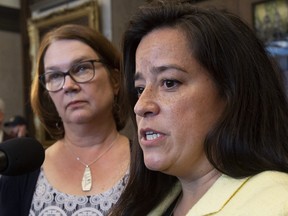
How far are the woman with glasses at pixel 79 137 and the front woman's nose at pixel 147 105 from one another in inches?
19.5

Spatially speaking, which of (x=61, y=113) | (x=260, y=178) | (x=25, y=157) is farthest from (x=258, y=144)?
(x=61, y=113)

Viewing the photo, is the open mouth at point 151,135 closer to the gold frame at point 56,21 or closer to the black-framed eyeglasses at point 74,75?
the black-framed eyeglasses at point 74,75

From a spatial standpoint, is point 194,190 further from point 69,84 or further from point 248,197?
point 69,84

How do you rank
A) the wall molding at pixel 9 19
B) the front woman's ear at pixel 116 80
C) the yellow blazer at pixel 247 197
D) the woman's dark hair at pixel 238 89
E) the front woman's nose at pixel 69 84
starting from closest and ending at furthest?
1. the yellow blazer at pixel 247 197
2. the woman's dark hair at pixel 238 89
3. the front woman's nose at pixel 69 84
4. the front woman's ear at pixel 116 80
5. the wall molding at pixel 9 19

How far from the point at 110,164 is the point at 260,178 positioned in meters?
0.78

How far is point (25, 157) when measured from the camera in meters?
1.08

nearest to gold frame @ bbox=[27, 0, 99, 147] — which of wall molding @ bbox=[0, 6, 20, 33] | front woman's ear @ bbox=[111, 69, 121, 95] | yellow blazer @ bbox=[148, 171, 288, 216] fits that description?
wall molding @ bbox=[0, 6, 20, 33]

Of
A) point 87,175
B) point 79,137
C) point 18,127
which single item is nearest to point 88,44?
point 79,137

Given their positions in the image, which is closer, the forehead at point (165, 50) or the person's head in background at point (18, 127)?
the forehead at point (165, 50)

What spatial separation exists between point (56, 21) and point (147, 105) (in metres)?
3.24

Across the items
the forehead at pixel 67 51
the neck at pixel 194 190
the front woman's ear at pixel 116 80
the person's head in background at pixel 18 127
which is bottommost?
the person's head in background at pixel 18 127

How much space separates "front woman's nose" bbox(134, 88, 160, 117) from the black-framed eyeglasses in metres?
0.62

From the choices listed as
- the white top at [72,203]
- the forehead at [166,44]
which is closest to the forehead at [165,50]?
the forehead at [166,44]

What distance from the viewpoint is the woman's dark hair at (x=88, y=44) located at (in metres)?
1.74
